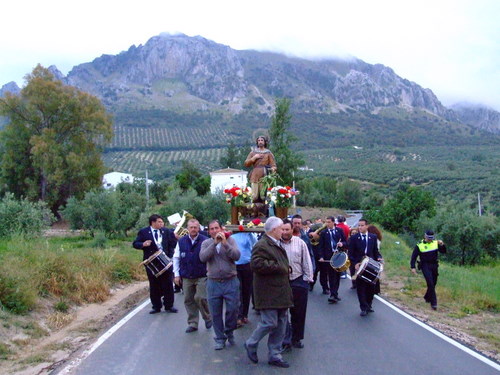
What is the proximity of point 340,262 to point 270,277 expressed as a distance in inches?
202

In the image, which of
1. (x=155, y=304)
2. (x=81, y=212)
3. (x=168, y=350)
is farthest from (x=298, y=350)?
→ (x=81, y=212)

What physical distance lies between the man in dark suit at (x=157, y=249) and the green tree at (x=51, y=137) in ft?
116

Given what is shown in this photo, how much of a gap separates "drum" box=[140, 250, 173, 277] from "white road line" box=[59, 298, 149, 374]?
42.3 inches

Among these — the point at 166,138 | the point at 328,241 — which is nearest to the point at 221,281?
the point at 328,241

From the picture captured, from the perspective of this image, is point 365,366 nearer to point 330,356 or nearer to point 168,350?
point 330,356

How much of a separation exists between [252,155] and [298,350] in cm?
576

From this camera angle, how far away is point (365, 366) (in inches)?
277

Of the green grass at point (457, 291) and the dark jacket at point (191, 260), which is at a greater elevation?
the dark jacket at point (191, 260)

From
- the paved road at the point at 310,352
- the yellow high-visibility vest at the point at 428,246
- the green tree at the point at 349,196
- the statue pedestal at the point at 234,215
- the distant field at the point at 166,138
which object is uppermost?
the distant field at the point at 166,138

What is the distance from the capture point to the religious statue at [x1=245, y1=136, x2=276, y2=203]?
12.3m

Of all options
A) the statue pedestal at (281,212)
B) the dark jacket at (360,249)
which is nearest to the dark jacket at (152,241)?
the statue pedestal at (281,212)

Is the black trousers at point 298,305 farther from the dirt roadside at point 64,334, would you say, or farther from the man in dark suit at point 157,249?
the man in dark suit at point 157,249

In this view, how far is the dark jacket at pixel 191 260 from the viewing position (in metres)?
8.97

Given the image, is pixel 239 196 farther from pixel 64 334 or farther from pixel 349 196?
pixel 349 196
